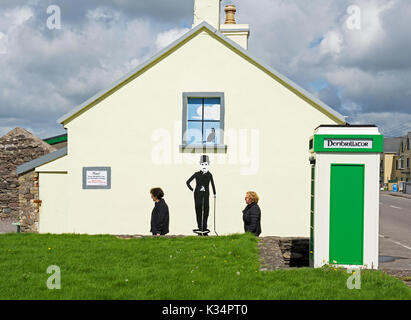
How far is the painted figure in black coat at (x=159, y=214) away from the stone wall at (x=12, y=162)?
14634 millimetres

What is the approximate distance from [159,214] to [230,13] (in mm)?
11038

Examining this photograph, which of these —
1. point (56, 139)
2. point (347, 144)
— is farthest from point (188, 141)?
point (56, 139)

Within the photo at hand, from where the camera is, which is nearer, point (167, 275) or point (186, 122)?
point (167, 275)

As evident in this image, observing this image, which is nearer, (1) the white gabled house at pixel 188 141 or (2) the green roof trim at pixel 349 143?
(2) the green roof trim at pixel 349 143

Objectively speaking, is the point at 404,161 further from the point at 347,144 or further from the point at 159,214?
the point at 347,144

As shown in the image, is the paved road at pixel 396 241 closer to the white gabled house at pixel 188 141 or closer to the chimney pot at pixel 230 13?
the white gabled house at pixel 188 141

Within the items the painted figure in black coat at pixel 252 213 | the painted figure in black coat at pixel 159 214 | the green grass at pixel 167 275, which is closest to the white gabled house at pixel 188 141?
the painted figure in black coat at pixel 159 214

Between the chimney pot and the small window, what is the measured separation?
20.8 ft

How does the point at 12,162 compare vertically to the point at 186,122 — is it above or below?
below

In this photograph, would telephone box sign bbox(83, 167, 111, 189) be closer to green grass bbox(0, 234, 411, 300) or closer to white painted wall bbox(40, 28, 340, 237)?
white painted wall bbox(40, 28, 340, 237)

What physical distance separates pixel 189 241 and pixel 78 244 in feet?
7.62

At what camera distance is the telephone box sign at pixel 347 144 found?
7.29m

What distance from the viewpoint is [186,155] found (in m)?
13.8
